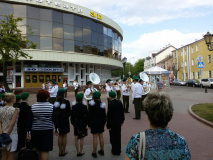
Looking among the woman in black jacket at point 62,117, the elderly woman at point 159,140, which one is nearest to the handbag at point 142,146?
the elderly woman at point 159,140

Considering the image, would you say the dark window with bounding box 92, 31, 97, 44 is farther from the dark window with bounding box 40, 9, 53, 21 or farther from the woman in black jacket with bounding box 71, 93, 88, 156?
the woman in black jacket with bounding box 71, 93, 88, 156

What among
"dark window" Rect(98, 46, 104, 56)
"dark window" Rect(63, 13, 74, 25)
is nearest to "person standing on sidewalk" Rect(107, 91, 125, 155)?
"dark window" Rect(63, 13, 74, 25)

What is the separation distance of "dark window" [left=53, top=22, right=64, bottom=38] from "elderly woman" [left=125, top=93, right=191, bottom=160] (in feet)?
95.4

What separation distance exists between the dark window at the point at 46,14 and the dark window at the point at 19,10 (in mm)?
2419

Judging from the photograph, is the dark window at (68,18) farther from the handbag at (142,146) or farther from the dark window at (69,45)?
the handbag at (142,146)

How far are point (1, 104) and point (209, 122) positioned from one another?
26.2 feet

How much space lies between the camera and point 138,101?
8.87 metres

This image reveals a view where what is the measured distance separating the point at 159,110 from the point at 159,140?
0.95ft

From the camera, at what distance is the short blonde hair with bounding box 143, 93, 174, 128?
1.76 meters

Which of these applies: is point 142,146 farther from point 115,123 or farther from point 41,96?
point 115,123

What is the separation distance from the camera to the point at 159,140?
166cm

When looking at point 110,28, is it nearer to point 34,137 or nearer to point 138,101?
point 138,101

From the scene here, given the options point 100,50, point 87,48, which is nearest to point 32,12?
point 87,48

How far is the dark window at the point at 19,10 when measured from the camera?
86.5 ft
